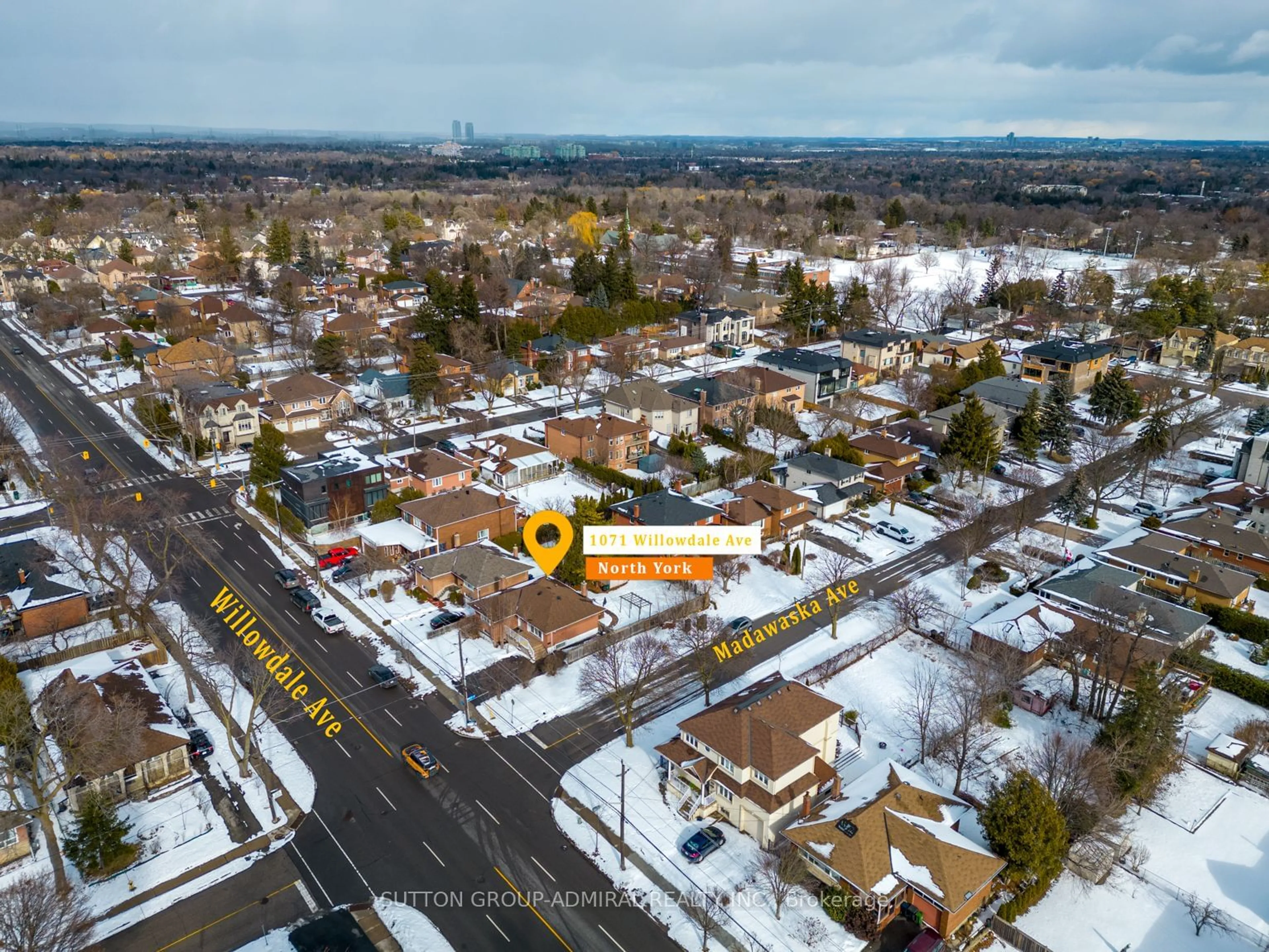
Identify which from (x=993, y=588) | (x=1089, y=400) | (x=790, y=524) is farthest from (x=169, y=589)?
(x=1089, y=400)

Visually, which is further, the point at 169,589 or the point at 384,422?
the point at 384,422

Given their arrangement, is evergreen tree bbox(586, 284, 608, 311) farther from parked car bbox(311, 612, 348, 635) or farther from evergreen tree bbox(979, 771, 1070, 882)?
evergreen tree bbox(979, 771, 1070, 882)

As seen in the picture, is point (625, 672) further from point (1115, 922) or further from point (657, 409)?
point (657, 409)

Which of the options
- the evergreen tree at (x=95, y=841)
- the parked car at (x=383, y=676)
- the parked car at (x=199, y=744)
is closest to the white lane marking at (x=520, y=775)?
the parked car at (x=383, y=676)

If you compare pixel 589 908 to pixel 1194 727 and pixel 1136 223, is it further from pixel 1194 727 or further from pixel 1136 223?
pixel 1136 223

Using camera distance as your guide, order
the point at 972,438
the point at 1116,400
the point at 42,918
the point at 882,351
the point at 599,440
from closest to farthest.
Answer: the point at 42,918 < the point at 972,438 < the point at 599,440 < the point at 1116,400 < the point at 882,351

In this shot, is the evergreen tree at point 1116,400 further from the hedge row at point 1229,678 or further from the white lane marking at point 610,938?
the white lane marking at point 610,938

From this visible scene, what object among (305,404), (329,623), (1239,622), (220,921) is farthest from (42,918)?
(1239,622)
